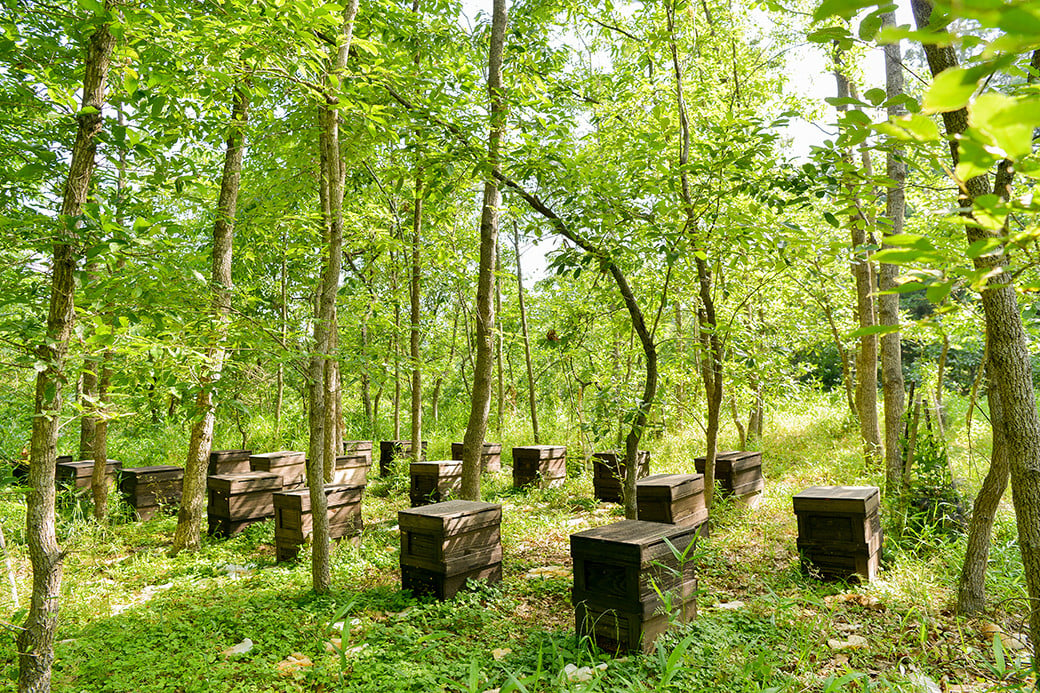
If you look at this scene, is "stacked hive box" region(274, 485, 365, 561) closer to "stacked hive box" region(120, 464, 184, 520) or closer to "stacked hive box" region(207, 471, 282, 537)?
"stacked hive box" region(207, 471, 282, 537)

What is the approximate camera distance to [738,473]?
664cm

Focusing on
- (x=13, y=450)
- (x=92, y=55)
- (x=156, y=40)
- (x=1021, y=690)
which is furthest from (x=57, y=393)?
(x=13, y=450)

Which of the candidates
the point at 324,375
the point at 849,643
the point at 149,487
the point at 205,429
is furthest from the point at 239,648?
the point at 149,487

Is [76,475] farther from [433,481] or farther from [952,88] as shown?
[952,88]

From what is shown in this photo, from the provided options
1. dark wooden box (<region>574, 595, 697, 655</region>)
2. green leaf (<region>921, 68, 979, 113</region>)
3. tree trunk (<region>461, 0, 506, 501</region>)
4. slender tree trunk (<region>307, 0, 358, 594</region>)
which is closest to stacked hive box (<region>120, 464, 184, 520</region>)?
slender tree trunk (<region>307, 0, 358, 594</region>)

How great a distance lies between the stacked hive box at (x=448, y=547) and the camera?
169 inches

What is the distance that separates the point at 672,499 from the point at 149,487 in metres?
6.41

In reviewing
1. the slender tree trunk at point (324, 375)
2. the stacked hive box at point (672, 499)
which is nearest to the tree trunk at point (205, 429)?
the slender tree trunk at point (324, 375)

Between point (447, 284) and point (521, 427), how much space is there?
3.13 metres

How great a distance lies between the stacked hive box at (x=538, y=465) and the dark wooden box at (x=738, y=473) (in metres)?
2.40

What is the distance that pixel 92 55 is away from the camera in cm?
270

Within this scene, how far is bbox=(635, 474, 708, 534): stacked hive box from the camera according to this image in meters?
5.09

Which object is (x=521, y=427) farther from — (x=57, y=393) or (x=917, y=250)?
(x=917, y=250)

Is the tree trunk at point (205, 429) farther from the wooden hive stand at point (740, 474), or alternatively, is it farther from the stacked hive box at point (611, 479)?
the wooden hive stand at point (740, 474)
